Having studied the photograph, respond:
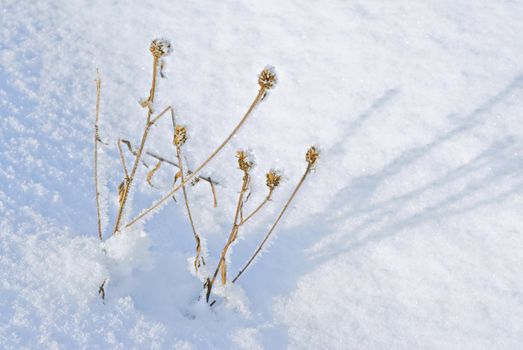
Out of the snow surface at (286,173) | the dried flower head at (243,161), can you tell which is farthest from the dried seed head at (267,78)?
the snow surface at (286,173)

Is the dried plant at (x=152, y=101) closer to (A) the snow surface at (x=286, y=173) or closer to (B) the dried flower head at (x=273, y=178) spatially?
(A) the snow surface at (x=286, y=173)

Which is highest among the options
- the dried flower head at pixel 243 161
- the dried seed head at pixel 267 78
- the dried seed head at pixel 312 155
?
the dried seed head at pixel 267 78

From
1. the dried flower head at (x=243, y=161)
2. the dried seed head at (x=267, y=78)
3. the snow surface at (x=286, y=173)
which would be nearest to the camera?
the dried seed head at (x=267, y=78)

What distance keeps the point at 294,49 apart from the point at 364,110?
1.77 feet

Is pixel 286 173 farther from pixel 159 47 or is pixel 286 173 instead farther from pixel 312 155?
pixel 159 47

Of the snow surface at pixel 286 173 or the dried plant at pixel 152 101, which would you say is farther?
the snow surface at pixel 286 173

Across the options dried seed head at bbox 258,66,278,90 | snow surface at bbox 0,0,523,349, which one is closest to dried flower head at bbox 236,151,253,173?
dried seed head at bbox 258,66,278,90

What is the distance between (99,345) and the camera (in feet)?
4.36

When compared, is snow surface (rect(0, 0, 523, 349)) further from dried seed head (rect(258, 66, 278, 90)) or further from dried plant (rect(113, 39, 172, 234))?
dried seed head (rect(258, 66, 278, 90))

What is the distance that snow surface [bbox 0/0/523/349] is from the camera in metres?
1.54

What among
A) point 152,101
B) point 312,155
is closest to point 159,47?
point 152,101

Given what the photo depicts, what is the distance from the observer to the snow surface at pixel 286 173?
1.54m

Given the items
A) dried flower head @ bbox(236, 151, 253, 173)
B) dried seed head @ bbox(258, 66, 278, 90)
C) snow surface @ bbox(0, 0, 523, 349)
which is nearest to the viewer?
dried seed head @ bbox(258, 66, 278, 90)

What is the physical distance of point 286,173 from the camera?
2.17 meters
